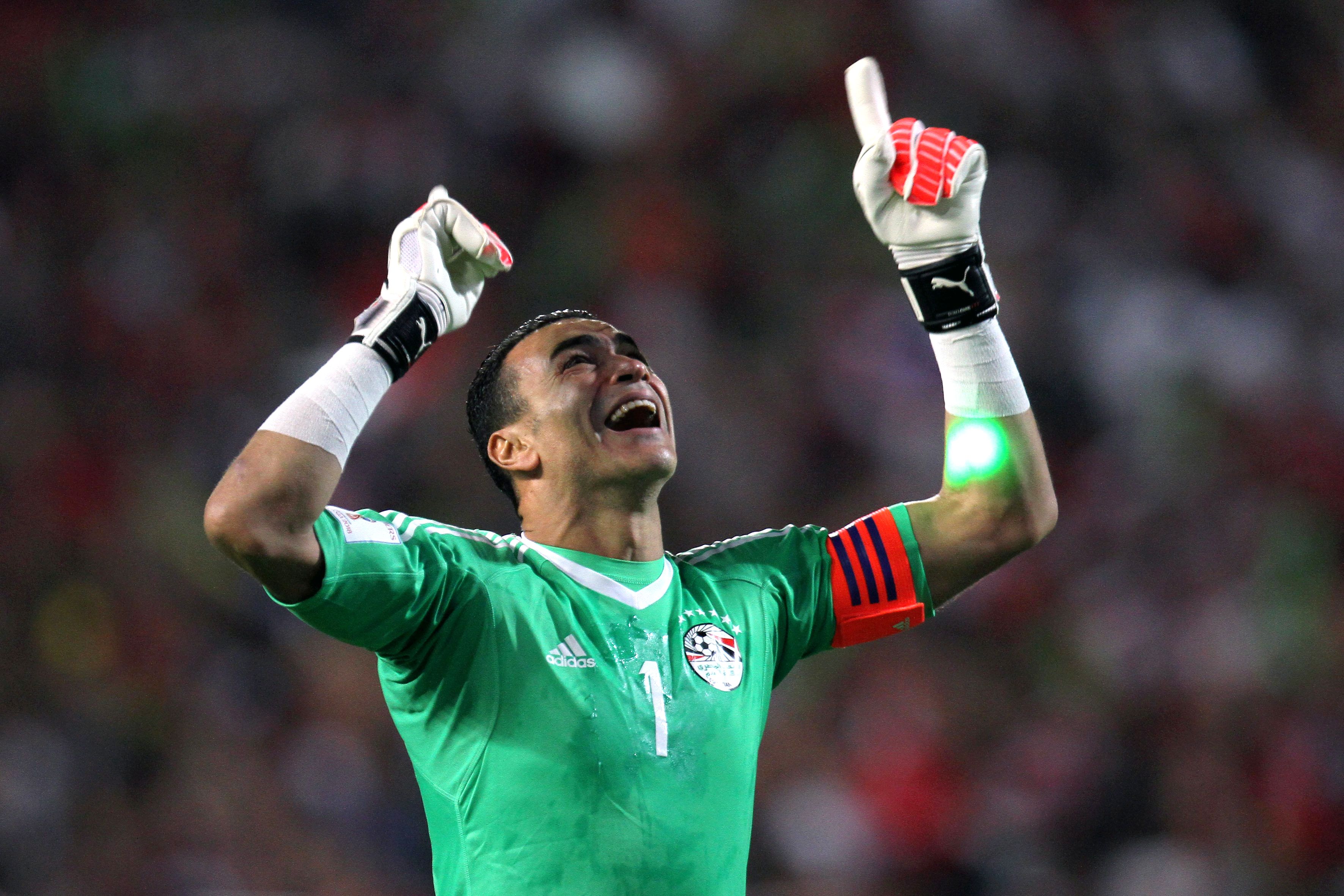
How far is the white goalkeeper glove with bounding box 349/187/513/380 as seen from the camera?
113 inches

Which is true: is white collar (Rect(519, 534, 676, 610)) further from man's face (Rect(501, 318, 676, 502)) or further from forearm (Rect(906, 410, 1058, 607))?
forearm (Rect(906, 410, 1058, 607))

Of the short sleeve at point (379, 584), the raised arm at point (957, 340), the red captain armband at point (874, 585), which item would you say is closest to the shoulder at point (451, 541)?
the short sleeve at point (379, 584)

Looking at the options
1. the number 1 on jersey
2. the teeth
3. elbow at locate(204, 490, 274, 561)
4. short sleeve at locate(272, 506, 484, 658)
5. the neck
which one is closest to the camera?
elbow at locate(204, 490, 274, 561)

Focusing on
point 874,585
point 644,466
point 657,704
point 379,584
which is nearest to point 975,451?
point 874,585

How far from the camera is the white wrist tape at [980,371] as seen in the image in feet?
10.5

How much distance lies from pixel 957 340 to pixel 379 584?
55.4 inches

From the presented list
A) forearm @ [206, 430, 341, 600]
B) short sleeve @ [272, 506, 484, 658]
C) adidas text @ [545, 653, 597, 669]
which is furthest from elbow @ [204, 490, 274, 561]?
adidas text @ [545, 653, 597, 669]

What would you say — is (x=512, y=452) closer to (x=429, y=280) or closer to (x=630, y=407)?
(x=630, y=407)

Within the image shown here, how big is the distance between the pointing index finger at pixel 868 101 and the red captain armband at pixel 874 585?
88cm

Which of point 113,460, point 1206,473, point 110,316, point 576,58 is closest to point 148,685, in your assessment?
point 113,460

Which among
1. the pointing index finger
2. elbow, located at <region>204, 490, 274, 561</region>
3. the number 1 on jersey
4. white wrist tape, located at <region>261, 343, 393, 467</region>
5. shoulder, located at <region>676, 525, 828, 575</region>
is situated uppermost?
the pointing index finger

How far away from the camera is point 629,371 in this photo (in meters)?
3.28

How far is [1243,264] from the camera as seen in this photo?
7766 mm

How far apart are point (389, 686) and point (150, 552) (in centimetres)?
456
